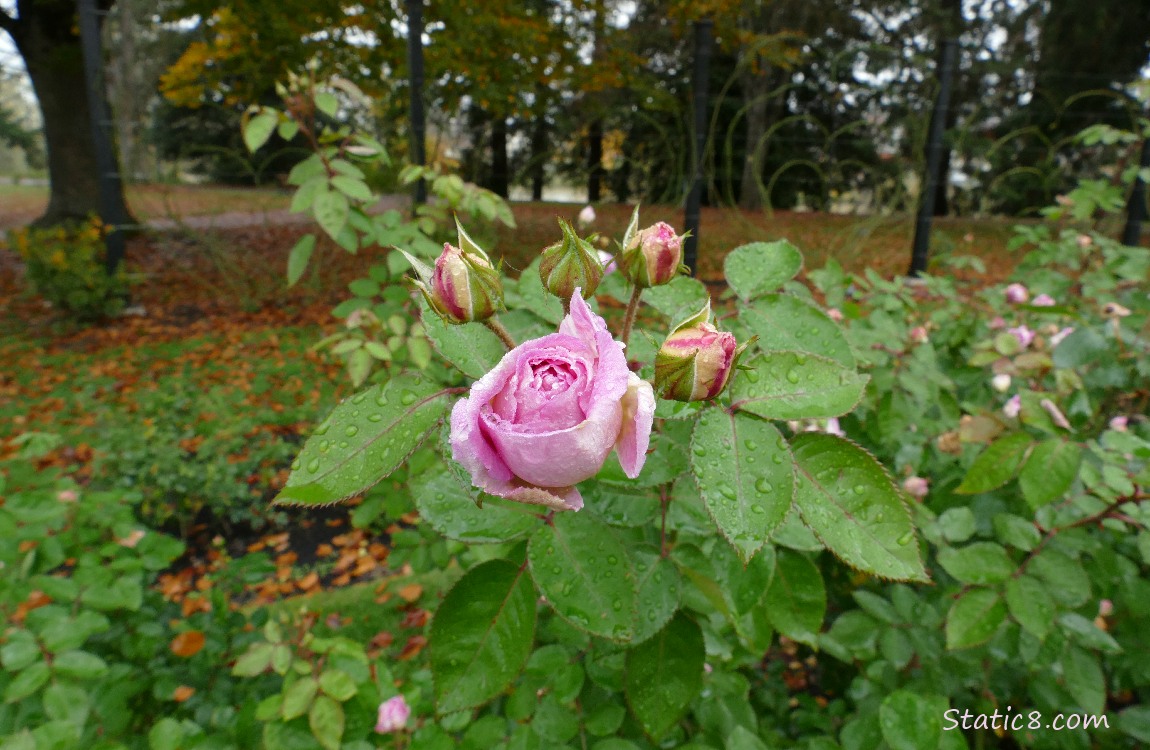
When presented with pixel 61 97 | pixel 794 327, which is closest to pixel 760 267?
pixel 794 327

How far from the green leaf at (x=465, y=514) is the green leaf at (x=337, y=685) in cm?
50

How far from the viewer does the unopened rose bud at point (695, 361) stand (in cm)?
51

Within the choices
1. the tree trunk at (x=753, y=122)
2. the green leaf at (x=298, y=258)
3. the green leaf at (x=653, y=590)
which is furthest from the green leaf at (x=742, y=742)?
the tree trunk at (x=753, y=122)

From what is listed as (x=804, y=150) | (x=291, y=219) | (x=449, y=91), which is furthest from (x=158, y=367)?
(x=804, y=150)

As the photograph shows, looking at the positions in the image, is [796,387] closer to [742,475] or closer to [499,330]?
[742,475]

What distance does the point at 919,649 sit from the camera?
3.80 feet

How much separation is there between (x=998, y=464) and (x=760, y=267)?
0.51 m

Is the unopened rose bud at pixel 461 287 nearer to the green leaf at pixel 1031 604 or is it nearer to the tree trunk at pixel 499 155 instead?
the green leaf at pixel 1031 604

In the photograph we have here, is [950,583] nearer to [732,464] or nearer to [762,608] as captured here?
[762,608]

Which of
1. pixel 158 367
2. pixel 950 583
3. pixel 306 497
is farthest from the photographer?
pixel 158 367

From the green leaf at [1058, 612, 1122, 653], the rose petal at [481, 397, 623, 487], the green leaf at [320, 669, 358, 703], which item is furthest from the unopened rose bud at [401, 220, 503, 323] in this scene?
the green leaf at [1058, 612, 1122, 653]

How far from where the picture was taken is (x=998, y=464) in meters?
1.00

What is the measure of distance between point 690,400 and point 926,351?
1.13 metres

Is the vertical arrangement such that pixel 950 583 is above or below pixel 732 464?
below
